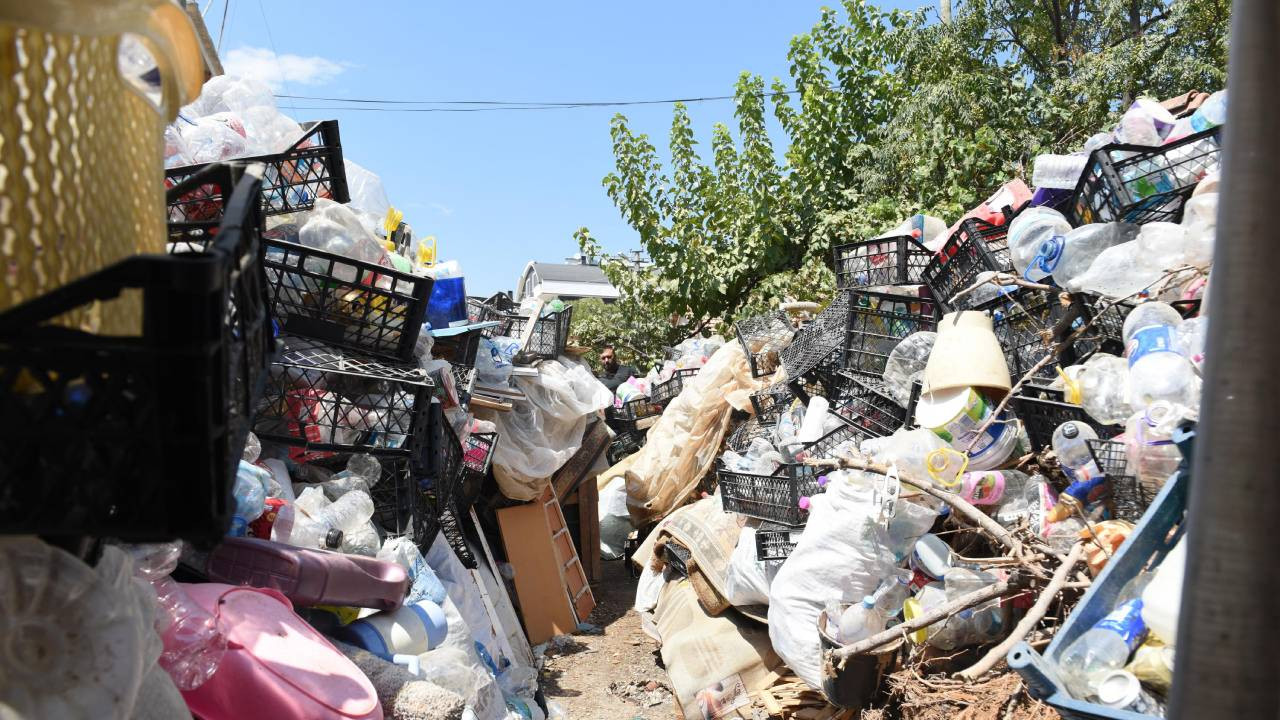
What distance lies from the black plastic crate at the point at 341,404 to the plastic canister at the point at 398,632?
614mm

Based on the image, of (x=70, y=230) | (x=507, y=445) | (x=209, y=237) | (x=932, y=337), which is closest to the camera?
(x=70, y=230)

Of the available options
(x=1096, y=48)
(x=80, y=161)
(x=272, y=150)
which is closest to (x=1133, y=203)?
(x=272, y=150)

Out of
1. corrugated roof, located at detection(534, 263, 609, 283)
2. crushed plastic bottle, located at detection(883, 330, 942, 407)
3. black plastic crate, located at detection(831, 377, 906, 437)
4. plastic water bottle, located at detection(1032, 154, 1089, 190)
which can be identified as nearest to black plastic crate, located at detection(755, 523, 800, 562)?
black plastic crate, located at detection(831, 377, 906, 437)

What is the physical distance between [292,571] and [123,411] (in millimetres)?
1644

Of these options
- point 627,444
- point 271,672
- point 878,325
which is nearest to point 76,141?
point 271,672

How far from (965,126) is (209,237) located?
8.13m

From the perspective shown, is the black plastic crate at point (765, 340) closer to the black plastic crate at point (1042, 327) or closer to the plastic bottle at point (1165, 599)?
the black plastic crate at point (1042, 327)

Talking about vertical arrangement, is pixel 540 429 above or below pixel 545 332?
below

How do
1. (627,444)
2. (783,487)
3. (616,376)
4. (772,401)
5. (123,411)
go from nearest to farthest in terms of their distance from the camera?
(123,411)
(783,487)
(772,401)
(627,444)
(616,376)

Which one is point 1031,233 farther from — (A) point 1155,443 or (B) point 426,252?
(B) point 426,252

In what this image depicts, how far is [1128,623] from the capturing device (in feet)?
7.20

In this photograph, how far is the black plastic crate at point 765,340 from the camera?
22.9ft

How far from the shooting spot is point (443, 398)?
4.23m

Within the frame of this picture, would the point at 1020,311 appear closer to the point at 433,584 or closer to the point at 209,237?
the point at 433,584
